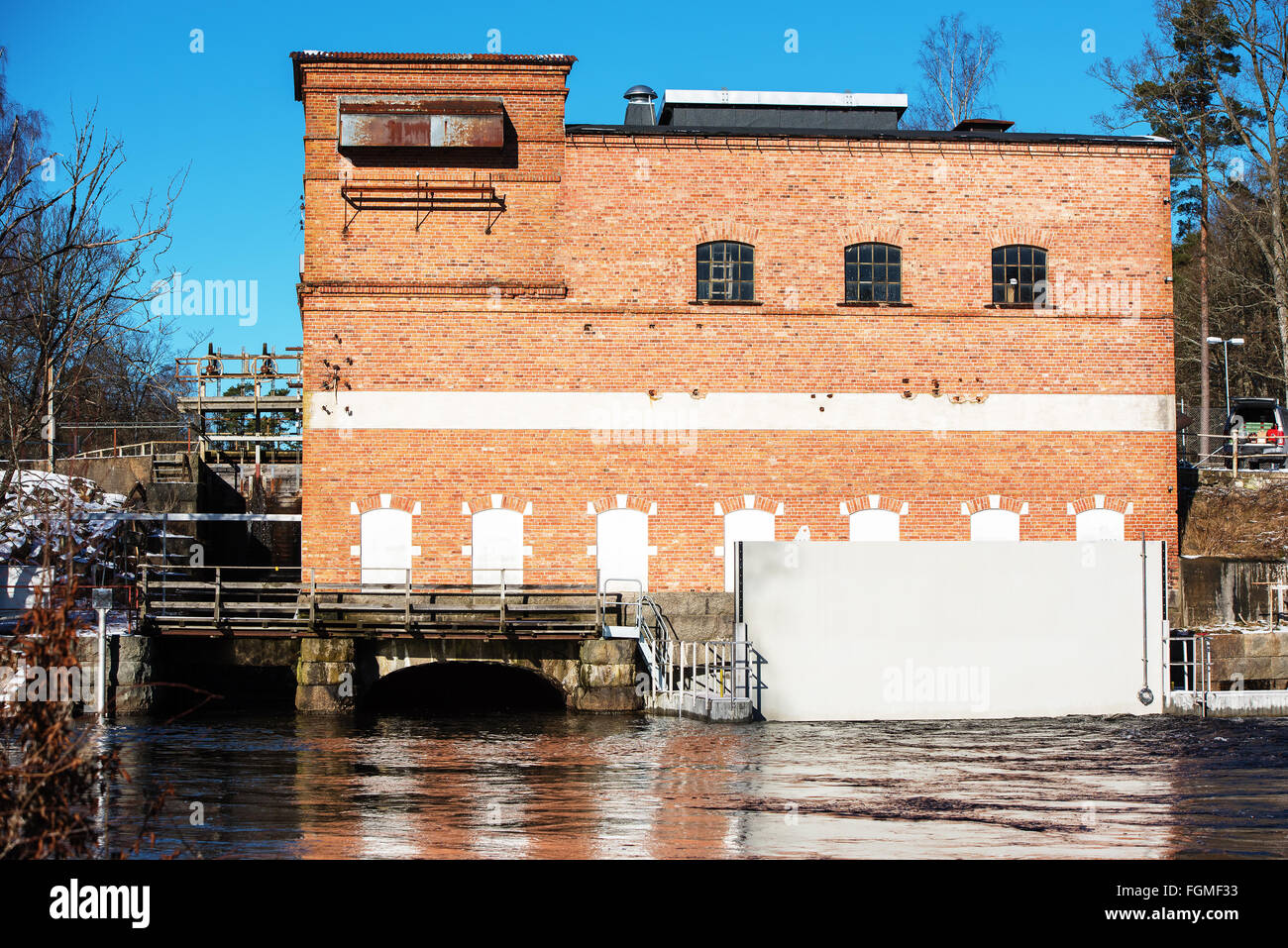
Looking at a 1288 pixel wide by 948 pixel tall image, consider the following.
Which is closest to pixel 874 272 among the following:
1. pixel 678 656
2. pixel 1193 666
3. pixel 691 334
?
pixel 691 334

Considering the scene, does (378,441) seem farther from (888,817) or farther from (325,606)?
(888,817)

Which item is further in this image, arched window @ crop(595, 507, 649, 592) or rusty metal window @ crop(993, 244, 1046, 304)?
rusty metal window @ crop(993, 244, 1046, 304)

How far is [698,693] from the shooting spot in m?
21.7

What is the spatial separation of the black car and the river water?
1428 cm

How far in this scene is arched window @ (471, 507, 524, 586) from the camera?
25469mm

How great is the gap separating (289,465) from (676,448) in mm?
13107

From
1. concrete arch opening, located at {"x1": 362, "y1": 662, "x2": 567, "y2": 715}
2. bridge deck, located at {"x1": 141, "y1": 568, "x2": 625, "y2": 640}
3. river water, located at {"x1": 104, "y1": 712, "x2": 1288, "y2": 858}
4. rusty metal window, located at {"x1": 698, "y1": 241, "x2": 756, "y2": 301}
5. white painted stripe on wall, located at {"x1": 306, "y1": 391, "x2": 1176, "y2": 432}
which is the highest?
rusty metal window, located at {"x1": 698, "y1": 241, "x2": 756, "y2": 301}

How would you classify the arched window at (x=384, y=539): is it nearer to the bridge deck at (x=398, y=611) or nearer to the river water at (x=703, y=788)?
the bridge deck at (x=398, y=611)

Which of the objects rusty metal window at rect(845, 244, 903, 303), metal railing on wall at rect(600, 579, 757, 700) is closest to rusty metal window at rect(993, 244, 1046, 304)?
rusty metal window at rect(845, 244, 903, 303)

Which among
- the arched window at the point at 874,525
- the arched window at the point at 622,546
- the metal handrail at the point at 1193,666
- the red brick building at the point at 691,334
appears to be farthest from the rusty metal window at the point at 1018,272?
the arched window at the point at 622,546

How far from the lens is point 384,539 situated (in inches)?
1000

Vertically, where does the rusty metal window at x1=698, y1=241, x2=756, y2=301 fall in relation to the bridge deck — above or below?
above

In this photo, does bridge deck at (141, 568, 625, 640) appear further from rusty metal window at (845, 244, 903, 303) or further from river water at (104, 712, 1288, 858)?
rusty metal window at (845, 244, 903, 303)
